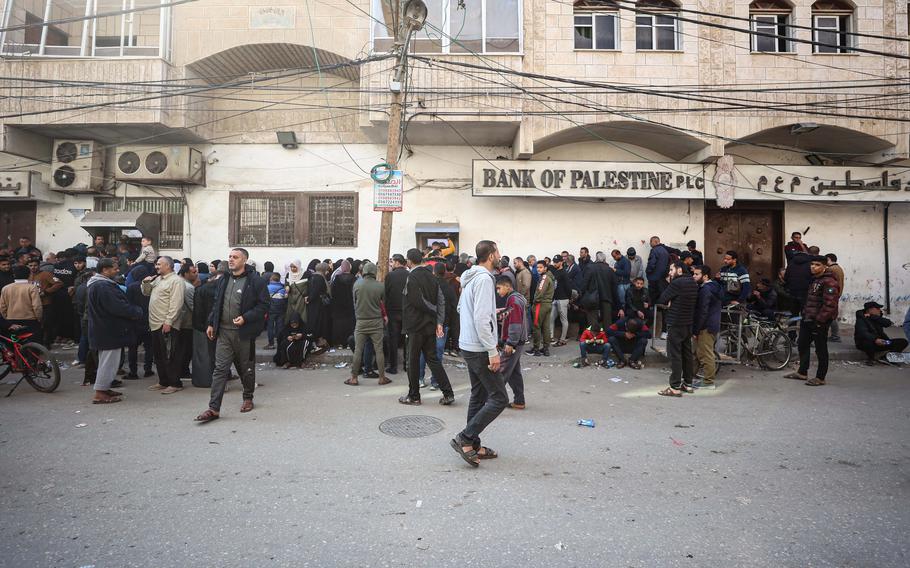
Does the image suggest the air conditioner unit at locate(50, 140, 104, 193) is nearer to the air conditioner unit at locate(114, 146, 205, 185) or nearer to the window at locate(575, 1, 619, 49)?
the air conditioner unit at locate(114, 146, 205, 185)

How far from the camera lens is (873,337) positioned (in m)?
8.93

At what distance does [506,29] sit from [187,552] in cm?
1177

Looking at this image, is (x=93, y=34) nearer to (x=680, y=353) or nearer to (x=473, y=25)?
(x=473, y=25)

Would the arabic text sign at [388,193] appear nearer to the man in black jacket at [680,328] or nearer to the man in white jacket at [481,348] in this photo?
the man in white jacket at [481,348]

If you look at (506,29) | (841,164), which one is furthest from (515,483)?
(841,164)

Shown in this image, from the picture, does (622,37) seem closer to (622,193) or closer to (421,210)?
(622,193)

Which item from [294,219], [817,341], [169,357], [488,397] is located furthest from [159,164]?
[817,341]

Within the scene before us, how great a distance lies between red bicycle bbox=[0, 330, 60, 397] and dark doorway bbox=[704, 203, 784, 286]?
47.3ft

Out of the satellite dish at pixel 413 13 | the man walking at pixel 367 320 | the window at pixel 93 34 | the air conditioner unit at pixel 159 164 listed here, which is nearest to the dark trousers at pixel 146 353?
the man walking at pixel 367 320

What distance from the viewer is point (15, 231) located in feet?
42.7

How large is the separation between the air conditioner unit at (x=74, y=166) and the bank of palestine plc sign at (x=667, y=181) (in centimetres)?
1006

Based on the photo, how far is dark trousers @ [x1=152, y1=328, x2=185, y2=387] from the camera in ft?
23.0

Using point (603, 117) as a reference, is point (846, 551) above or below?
below

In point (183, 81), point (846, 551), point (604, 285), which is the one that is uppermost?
point (183, 81)
